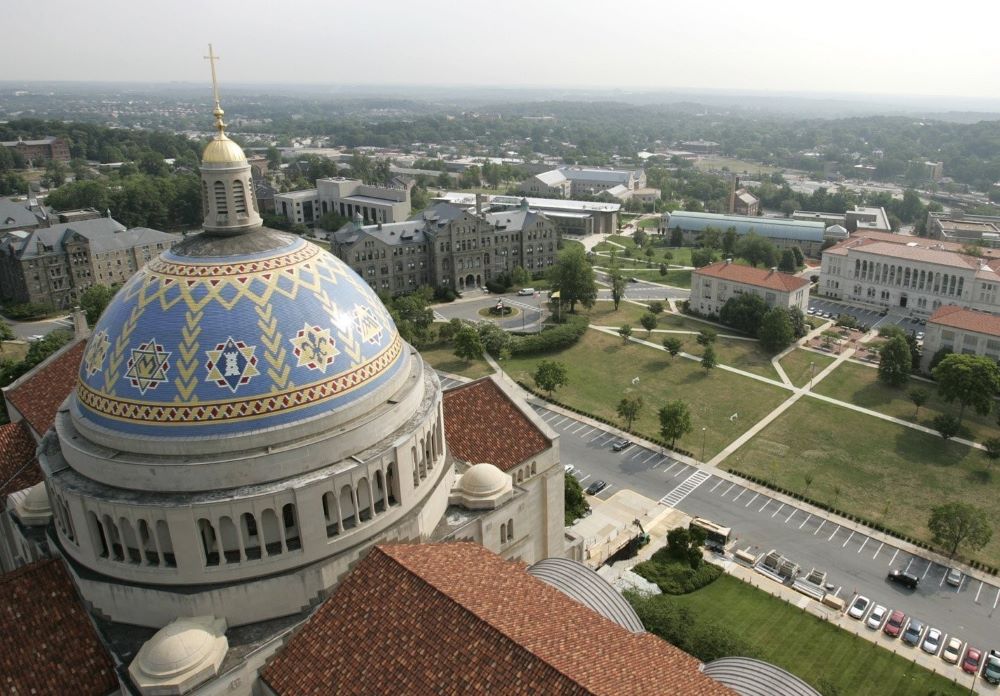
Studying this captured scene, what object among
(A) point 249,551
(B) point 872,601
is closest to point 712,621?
(B) point 872,601

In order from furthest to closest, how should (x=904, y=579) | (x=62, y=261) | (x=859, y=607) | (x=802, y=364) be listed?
(x=62, y=261), (x=802, y=364), (x=904, y=579), (x=859, y=607)

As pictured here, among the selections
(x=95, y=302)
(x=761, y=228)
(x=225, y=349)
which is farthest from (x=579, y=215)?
(x=225, y=349)

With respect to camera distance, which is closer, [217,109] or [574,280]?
[217,109]

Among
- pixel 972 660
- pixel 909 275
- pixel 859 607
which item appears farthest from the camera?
pixel 909 275

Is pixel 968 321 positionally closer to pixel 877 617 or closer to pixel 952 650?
pixel 877 617

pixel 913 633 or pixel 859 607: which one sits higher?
pixel 913 633

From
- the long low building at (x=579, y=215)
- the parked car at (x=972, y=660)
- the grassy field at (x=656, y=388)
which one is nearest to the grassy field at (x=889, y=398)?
the grassy field at (x=656, y=388)
